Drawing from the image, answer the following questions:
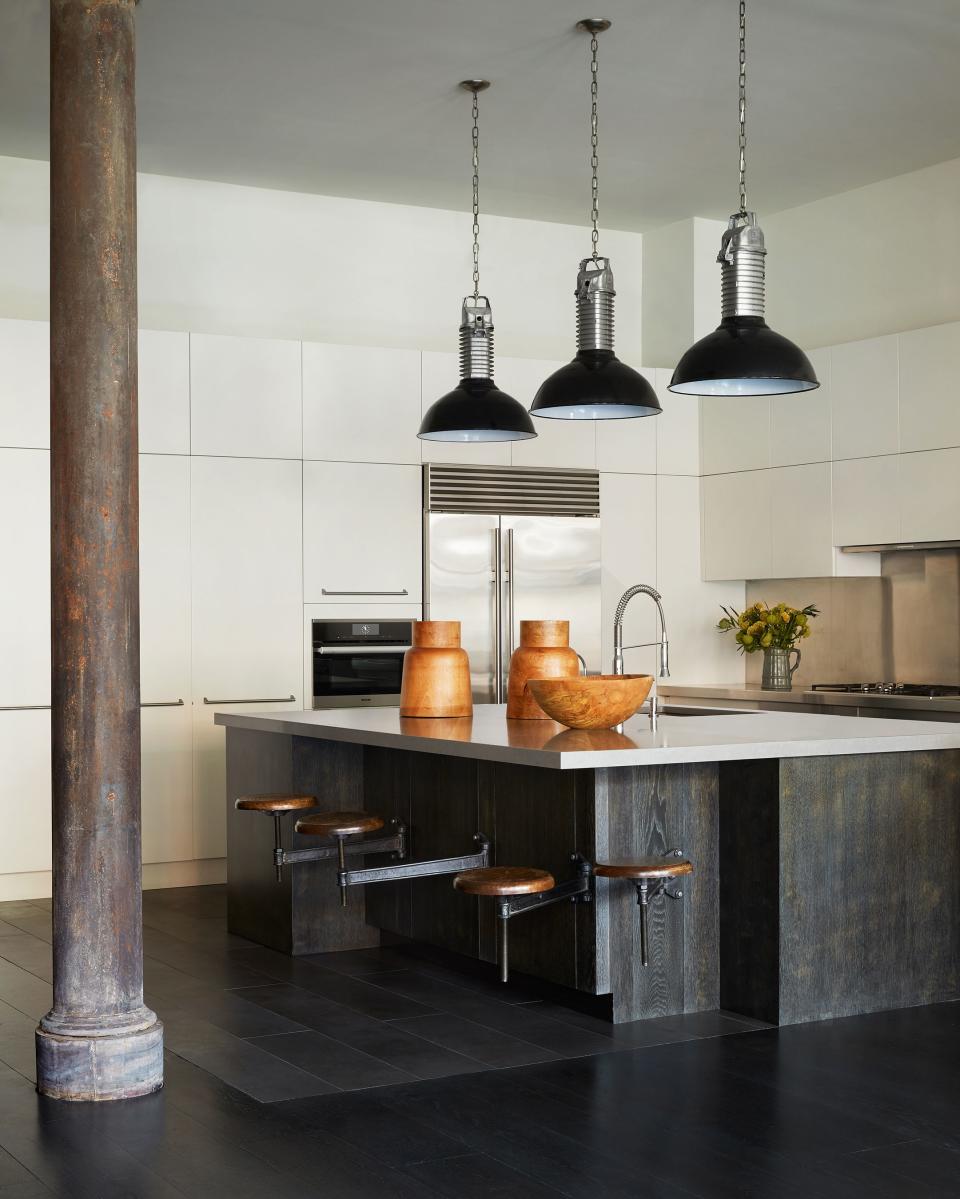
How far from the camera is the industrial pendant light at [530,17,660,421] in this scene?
4695 millimetres

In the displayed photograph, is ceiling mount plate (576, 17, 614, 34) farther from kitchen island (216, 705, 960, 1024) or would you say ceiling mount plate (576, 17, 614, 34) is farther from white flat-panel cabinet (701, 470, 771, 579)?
white flat-panel cabinet (701, 470, 771, 579)

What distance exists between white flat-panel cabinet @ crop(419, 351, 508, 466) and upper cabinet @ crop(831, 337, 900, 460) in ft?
4.97

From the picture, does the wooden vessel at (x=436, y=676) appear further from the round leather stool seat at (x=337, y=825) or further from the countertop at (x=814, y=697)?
the countertop at (x=814, y=697)

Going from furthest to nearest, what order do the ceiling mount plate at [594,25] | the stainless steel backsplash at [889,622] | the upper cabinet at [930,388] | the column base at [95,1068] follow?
the stainless steel backsplash at [889,622]
the upper cabinet at [930,388]
the ceiling mount plate at [594,25]
the column base at [95,1068]

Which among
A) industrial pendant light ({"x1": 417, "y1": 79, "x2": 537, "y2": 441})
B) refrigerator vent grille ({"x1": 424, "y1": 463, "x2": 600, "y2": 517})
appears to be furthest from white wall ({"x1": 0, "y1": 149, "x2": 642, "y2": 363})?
industrial pendant light ({"x1": 417, "y1": 79, "x2": 537, "y2": 441})

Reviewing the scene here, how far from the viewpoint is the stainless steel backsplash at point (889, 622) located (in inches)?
266

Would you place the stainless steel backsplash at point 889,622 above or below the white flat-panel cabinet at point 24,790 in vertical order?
above

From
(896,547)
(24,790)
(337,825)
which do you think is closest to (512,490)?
(896,547)

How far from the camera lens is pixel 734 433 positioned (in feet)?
24.4

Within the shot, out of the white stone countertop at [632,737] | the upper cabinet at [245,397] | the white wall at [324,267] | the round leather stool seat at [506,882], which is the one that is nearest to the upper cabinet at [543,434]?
the white wall at [324,267]

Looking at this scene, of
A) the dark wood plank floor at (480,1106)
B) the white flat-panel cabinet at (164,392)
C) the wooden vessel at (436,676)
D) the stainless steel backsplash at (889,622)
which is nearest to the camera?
the dark wood plank floor at (480,1106)

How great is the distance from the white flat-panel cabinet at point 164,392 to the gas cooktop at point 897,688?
10.2ft

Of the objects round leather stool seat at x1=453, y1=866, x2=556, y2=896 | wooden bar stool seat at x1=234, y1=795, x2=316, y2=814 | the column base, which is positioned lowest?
the column base

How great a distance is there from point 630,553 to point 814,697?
1297 millimetres
